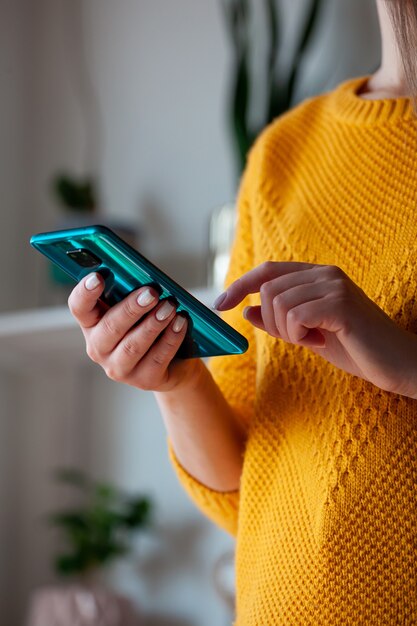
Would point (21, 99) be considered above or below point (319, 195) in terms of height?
below

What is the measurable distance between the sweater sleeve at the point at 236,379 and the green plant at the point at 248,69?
0.67 meters

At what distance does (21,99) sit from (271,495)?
5.11ft

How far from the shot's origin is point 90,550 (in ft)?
5.35

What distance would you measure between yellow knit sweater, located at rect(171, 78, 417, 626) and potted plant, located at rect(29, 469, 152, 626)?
782 mm

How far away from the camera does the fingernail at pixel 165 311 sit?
1.90ft

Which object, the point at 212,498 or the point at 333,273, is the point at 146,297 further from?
the point at 212,498

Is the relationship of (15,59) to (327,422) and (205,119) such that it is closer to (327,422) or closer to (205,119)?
(205,119)

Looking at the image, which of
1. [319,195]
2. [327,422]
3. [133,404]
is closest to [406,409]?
[327,422]

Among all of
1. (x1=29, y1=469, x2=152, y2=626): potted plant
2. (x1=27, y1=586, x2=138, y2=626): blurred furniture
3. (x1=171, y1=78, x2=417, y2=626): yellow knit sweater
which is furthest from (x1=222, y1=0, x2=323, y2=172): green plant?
(x1=27, y1=586, x2=138, y2=626): blurred furniture

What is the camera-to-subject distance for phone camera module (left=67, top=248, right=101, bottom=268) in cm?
56

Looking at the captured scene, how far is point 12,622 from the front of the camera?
1.85 m

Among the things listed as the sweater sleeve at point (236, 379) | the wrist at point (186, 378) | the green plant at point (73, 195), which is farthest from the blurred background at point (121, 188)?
the wrist at point (186, 378)

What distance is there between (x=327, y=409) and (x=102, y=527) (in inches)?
42.9

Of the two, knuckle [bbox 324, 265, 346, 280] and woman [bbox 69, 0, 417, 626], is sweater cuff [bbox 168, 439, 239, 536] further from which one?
knuckle [bbox 324, 265, 346, 280]
